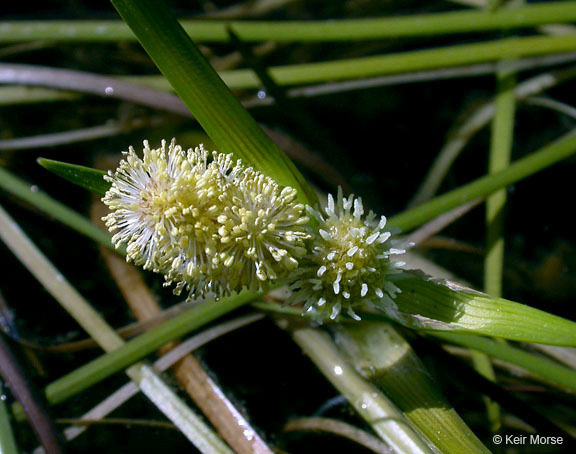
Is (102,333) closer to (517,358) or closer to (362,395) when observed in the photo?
(362,395)

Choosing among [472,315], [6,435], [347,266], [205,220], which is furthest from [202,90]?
[6,435]

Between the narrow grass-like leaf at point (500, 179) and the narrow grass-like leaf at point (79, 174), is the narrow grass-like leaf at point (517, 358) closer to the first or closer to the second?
the narrow grass-like leaf at point (500, 179)

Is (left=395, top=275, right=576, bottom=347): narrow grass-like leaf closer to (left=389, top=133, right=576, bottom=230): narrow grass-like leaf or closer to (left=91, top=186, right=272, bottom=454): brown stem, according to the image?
(left=389, top=133, right=576, bottom=230): narrow grass-like leaf

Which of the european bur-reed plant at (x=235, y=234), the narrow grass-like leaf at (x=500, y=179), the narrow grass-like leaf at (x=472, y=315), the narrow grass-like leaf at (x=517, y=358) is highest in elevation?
the european bur-reed plant at (x=235, y=234)

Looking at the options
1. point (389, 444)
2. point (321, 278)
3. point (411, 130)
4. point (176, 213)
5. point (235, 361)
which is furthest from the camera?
point (411, 130)

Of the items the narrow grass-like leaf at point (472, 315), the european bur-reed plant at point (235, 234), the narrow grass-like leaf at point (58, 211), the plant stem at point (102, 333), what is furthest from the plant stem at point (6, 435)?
the narrow grass-like leaf at point (472, 315)

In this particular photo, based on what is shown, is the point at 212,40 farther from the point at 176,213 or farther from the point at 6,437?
the point at 6,437

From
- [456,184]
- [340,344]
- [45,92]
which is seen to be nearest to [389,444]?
[340,344]
